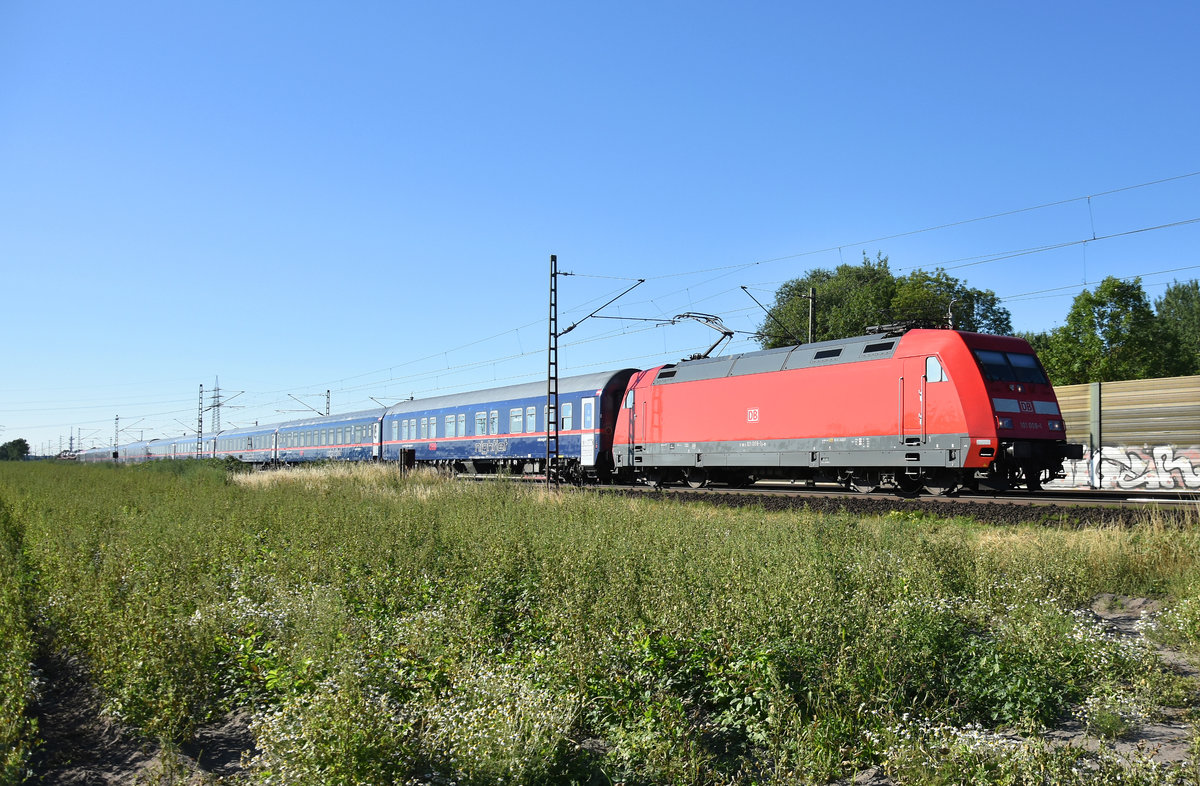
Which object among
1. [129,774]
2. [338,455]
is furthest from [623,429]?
[338,455]

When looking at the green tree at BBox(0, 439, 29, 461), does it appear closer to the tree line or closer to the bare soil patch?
the tree line

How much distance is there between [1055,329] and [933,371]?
37444mm

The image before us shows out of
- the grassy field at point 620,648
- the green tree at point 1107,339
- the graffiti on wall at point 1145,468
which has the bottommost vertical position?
the grassy field at point 620,648

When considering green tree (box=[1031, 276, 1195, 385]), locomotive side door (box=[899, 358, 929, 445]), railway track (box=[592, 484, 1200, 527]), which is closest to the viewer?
railway track (box=[592, 484, 1200, 527])

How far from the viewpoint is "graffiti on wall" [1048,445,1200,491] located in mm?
20375

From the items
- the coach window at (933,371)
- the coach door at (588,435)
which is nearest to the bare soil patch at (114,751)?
the coach window at (933,371)

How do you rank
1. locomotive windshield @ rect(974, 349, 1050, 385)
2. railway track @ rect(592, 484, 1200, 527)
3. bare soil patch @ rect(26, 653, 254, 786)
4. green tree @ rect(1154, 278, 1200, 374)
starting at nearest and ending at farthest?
bare soil patch @ rect(26, 653, 254, 786)
railway track @ rect(592, 484, 1200, 527)
locomotive windshield @ rect(974, 349, 1050, 385)
green tree @ rect(1154, 278, 1200, 374)

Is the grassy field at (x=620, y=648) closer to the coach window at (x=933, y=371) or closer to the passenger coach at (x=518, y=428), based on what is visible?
the coach window at (x=933, y=371)

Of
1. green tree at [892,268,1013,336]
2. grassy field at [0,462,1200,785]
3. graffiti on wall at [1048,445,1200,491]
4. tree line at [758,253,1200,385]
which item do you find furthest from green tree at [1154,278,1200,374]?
grassy field at [0,462,1200,785]

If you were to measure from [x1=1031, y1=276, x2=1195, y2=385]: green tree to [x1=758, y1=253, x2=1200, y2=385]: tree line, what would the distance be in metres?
0.05

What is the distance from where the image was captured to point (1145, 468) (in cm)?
2112

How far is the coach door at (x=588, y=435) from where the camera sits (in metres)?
27.0

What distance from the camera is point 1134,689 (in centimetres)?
595

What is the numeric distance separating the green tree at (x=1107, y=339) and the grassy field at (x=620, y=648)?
39044mm
